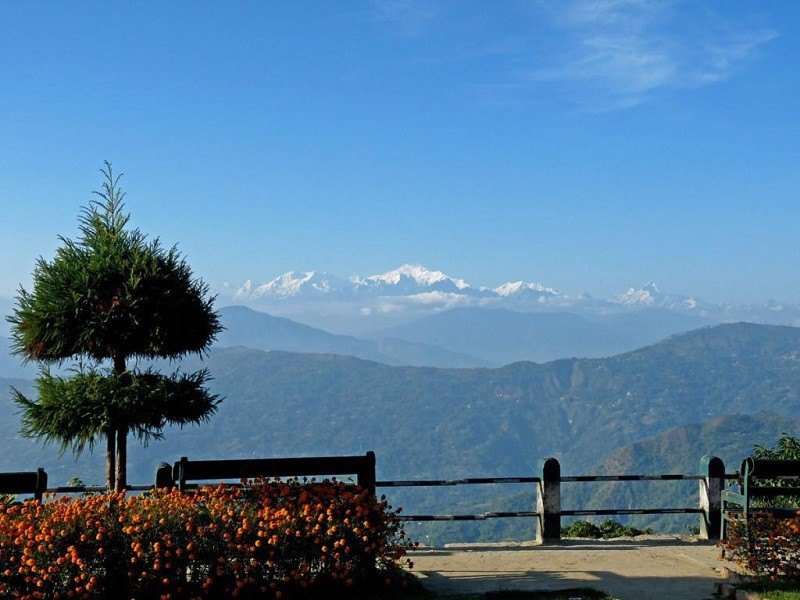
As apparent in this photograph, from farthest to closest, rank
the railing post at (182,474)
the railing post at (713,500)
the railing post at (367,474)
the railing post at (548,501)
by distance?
the railing post at (713,500)
the railing post at (548,501)
the railing post at (367,474)
the railing post at (182,474)

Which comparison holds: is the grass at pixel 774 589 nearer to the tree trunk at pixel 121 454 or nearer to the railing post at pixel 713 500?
the railing post at pixel 713 500

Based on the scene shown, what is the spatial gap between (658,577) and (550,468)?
3362 millimetres

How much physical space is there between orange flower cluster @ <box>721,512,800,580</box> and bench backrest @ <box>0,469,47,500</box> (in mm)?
10159

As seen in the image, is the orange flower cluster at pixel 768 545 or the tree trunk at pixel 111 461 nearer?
the orange flower cluster at pixel 768 545

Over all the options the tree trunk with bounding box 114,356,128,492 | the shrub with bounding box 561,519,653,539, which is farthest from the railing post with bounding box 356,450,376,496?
the shrub with bounding box 561,519,653,539

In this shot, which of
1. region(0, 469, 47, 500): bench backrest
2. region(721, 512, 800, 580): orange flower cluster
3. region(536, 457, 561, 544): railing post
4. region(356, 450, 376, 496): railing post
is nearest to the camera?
region(721, 512, 800, 580): orange flower cluster

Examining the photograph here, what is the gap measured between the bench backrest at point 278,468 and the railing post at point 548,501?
4.14 m

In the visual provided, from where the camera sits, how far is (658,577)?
13.6m

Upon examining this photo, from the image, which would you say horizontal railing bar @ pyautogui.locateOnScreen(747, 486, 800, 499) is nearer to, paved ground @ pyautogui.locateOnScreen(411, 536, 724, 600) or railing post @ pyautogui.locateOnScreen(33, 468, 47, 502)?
paved ground @ pyautogui.locateOnScreen(411, 536, 724, 600)

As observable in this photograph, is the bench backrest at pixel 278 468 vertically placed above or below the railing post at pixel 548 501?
above

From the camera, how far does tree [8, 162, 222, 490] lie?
588 inches

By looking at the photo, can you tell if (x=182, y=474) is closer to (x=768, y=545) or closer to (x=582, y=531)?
(x=768, y=545)

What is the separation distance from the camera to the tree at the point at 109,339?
1494 cm

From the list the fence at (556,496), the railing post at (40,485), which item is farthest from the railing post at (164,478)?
the fence at (556,496)
